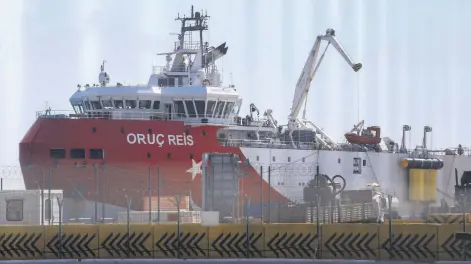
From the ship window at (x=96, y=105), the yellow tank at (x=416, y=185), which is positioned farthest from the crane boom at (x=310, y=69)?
the ship window at (x=96, y=105)

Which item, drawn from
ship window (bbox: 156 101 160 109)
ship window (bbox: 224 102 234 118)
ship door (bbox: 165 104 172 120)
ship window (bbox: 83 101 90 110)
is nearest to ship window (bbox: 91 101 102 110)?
ship window (bbox: 83 101 90 110)

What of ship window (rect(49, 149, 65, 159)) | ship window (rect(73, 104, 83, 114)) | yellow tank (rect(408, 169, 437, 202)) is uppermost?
ship window (rect(73, 104, 83, 114))

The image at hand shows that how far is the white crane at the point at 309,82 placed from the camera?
8931 cm

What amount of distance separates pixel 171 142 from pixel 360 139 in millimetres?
21405

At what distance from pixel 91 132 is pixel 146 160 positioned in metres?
Result: 4.13

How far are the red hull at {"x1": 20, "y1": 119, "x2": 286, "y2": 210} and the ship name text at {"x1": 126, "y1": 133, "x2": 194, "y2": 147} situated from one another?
20 cm

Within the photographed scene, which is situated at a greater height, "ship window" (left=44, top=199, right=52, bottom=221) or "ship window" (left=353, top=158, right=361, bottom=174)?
"ship window" (left=353, top=158, right=361, bottom=174)

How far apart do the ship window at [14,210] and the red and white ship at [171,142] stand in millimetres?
7815

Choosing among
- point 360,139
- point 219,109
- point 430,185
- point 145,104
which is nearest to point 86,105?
point 145,104

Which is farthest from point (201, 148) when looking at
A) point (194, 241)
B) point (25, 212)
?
point (194, 241)

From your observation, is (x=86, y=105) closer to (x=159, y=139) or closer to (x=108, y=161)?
(x=108, y=161)

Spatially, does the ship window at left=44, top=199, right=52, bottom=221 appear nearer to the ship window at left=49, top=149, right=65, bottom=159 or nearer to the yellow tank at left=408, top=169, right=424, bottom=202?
the ship window at left=49, top=149, right=65, bottom=159

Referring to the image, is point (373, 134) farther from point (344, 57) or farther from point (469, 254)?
point (469, 254)

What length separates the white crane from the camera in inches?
3516
